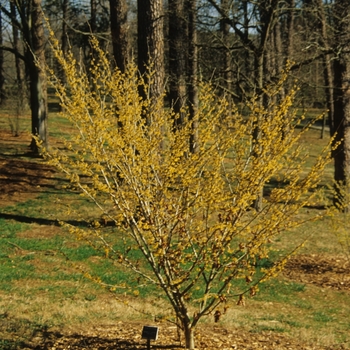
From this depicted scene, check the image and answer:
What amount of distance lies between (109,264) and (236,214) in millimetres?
4630

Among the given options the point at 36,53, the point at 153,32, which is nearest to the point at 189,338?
the point at 153,32

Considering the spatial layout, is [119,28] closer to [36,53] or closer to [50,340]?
[36,53]

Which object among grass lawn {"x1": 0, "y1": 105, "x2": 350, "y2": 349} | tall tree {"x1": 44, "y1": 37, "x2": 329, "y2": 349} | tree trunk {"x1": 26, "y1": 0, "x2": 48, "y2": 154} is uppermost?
tree trunk {"x1": 26, "y1": 0, "x2": 48, "y2": 154}

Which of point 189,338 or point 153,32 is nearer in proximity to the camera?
point 189,338

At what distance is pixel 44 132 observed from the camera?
1619 centimetres

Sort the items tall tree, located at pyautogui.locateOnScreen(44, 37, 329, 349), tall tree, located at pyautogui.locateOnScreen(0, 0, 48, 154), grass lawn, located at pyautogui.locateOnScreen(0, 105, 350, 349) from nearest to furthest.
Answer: tall tree, located at pyautogui.locateOnScreen(44, 37, 329, 349) < grass lawn, located at pyautogui.locateOnScreen(0, 105, 350, 349) < tall tree, located at pyautogui.locateOnScreen(0, 0, 48, 154)

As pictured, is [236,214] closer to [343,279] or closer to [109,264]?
[109,264]

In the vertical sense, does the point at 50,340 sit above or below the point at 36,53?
below

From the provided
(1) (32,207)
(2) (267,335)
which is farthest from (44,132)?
(2) (267,335)

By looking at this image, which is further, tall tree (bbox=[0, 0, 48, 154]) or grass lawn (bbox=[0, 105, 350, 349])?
tall tree (bbox=[0, 0, 48, 154])

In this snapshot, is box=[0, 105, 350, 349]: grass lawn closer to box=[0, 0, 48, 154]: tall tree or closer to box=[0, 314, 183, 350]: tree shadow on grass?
box=[0, 314, 183, 350]: tree shadow on grass

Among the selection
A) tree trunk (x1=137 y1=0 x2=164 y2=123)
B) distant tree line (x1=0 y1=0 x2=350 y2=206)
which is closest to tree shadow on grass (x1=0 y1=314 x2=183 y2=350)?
distant tree line (x1=0 y1=0 x2=350 y2=206)

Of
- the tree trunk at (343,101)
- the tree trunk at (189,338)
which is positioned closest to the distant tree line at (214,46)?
the tree trunk at (343,101)

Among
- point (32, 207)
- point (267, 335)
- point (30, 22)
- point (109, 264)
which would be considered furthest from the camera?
point (30, 22)
